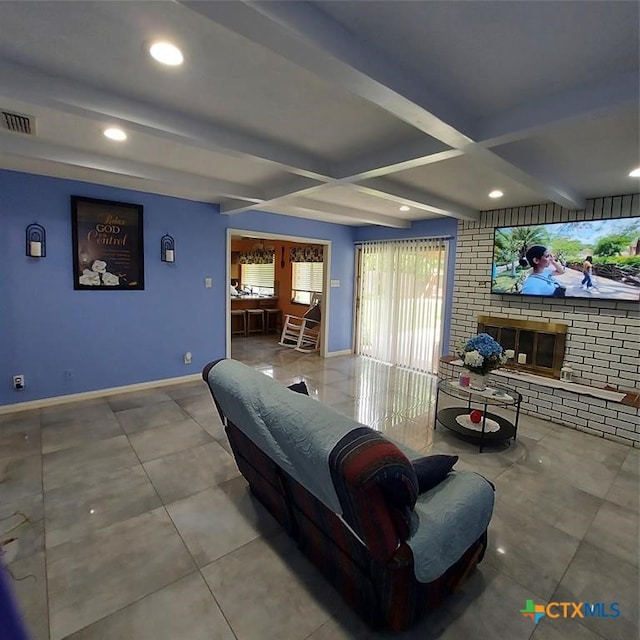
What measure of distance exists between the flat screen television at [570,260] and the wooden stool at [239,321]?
17.0 feet

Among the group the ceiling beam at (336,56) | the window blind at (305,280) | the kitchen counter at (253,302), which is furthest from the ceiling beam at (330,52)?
the kitchen counter at (253,302)

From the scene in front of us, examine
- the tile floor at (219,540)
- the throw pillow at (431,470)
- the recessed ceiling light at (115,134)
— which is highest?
the recessed ceiling light at (115,134)

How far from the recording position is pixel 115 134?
2.45m

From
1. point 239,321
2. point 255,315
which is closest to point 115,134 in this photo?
point 239,321

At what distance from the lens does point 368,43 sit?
57.8 inches

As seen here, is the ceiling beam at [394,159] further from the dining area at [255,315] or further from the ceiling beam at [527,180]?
the dining area at [255,315]

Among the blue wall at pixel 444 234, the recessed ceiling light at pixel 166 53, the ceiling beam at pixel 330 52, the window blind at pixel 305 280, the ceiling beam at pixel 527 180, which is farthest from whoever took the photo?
the window blind at pixel 305 280

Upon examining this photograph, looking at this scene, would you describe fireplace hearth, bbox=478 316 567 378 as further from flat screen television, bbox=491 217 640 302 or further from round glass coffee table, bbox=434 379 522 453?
round glass coffee table, bbox=434 379 522 453

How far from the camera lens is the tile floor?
154cm

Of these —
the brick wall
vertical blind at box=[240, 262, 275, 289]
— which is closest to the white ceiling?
the brick wall

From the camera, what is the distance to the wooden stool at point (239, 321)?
796cm

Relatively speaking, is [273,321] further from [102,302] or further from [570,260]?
[570,260]

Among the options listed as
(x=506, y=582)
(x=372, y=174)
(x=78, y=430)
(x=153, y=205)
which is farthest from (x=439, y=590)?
(x=153, y=205)

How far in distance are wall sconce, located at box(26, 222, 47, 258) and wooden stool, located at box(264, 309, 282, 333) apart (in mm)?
5026
